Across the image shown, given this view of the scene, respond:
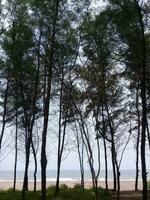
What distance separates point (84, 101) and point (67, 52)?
584 centimetres

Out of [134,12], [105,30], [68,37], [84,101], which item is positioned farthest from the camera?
[84,101]

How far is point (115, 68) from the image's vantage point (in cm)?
2919

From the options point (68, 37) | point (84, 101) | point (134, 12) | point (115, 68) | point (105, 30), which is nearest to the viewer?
point (134, 12)

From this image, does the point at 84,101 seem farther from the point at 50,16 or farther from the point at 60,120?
the point at 50,16

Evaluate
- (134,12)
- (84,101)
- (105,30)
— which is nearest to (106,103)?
(84,101)

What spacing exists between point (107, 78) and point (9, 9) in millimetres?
9091

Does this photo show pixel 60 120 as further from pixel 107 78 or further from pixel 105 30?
pixel 105 30

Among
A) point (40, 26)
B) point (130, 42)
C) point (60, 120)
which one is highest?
point (40, 26)

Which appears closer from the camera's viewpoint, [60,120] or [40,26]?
[40,26]

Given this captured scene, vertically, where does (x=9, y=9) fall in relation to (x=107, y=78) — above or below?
above

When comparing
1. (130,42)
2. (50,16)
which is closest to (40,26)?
(50,16)

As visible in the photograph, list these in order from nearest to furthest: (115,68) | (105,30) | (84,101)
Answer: (105,30) < (115,68) < (84,101)

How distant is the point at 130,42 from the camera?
2197cm

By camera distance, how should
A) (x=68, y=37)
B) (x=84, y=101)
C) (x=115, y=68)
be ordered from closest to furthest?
(x=68, y=37), (x=115, y=68), (x=84, y=101)
